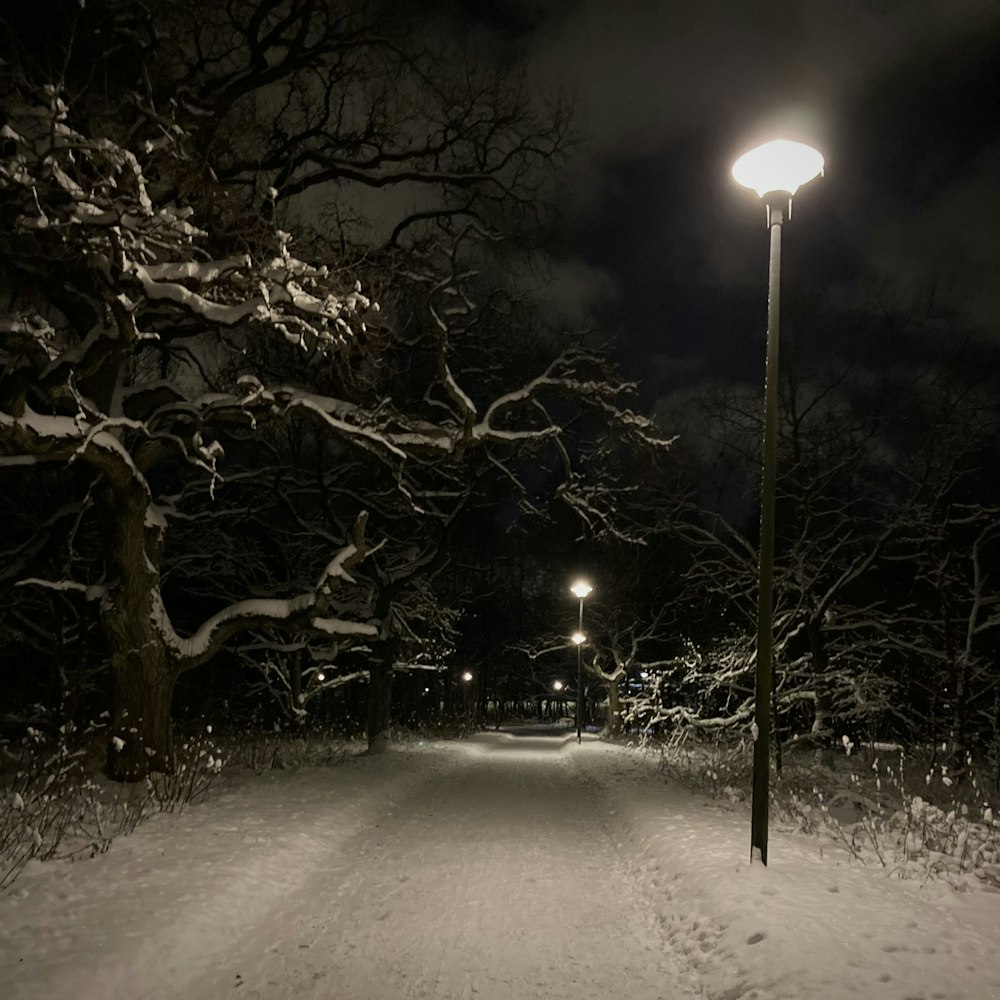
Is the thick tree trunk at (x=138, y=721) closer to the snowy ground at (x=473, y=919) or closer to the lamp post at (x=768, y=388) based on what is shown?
the snowy ground at (x=473, y=919)

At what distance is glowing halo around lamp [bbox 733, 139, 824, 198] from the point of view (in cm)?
712

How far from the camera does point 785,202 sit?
769cm

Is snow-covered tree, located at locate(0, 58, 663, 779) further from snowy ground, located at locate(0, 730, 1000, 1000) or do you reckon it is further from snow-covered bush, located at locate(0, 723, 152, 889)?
snowy ground, located at locate(0, 730, 1000, 1000)

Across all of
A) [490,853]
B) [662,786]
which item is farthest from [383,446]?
[662,786]

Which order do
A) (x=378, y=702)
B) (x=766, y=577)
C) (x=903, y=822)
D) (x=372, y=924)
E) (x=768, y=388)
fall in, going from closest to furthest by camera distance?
1. (x=372, y=924)
2. (x=766, y=577)
3. (x=768, y=388)
4. (x=903, y=822)
5. (x=378, y=702)

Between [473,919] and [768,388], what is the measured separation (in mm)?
5479

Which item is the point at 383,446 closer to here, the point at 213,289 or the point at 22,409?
the point at 213,289

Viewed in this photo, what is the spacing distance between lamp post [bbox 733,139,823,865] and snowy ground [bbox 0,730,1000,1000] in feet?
2.55

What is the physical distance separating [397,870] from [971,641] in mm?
11816

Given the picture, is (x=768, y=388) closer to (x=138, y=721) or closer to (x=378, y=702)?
(x=138, y=721)

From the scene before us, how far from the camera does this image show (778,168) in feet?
23.9

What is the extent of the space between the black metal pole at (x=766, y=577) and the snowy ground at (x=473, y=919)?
1.95 feet

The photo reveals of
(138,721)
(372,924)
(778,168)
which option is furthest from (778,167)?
(138,721)

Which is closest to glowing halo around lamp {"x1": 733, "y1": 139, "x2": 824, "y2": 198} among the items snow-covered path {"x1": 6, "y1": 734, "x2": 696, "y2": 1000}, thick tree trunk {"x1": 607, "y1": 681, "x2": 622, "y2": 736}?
A: snow-covered path {"x1": 6, "y1": 734, "x2": 696, "y2": 1000}
